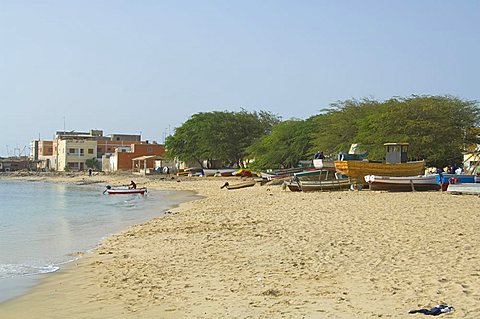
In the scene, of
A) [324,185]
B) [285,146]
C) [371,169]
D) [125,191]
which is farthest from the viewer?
[285,146]

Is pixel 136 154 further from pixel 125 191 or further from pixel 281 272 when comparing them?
pixel 281 272

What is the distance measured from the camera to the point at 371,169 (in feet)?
104

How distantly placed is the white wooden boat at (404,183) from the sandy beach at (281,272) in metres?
11.2

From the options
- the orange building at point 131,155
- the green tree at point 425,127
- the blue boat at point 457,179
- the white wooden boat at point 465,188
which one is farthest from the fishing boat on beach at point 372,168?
the orange building at point 131,155

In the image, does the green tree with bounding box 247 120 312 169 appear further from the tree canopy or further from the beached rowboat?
the beached rowboat

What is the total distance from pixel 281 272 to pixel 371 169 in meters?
22.0

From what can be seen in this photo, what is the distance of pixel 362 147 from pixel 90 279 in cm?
3540

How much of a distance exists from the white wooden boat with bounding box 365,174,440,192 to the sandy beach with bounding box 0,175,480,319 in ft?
36.8

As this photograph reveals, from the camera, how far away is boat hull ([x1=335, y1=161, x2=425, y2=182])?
31.6m

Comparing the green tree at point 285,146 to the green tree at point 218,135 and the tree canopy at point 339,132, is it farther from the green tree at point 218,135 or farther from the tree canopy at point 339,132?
the green tree at point 218,135

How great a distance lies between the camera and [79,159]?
365 ft

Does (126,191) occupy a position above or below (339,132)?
below

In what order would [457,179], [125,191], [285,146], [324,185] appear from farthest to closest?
[285,146], [125,191], [324,185], [457,179]

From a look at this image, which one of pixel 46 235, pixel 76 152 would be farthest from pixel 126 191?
pixel 76 152
